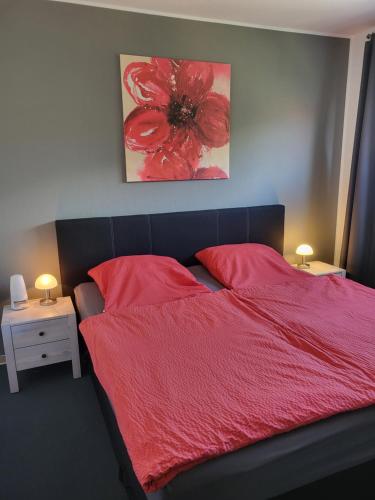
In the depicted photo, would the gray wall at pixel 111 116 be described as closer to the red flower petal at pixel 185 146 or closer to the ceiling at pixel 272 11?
the ceiling at pixel 272 11

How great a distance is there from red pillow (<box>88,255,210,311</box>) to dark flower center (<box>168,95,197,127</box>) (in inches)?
40.5

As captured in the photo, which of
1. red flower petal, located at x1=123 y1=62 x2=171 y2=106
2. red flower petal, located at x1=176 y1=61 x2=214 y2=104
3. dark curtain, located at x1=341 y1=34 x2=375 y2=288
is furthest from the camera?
dark curtain, located at x1=341 y1=34 x2=375 y2=288

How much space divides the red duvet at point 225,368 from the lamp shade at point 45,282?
1.64 ft

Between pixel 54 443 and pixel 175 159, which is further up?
pixel 175 159

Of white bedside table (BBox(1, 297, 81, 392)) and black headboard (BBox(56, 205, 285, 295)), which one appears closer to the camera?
white bedside table (BBox(1, 297, 81, 392))

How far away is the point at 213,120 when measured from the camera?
287 cm

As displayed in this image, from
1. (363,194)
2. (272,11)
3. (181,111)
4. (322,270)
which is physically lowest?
(322,270)

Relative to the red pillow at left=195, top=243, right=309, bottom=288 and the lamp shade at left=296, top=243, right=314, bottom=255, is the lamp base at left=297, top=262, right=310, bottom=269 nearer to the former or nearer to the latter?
the lamp shade at left=296, top=243, right=314, bottom=255

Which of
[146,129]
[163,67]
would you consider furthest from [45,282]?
[163,67]

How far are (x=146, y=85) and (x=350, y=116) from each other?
184 cm

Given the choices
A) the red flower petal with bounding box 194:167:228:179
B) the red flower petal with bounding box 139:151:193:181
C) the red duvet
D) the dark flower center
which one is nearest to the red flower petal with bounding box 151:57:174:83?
the dark flower center

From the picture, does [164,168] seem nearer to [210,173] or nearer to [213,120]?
[210,173]

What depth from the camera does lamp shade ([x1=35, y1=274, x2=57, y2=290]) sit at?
2420 millimetres

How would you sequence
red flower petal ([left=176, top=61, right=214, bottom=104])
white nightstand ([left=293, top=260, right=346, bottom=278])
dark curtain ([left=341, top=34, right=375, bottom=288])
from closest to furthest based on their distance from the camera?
red flower petal ([left=176, top=61, right=214, bottom=104]), dark curtain ([left=341, top=34, right=375, bottom=288]), white nightstand ([left=293, top=260, right=346, bottom=278])
